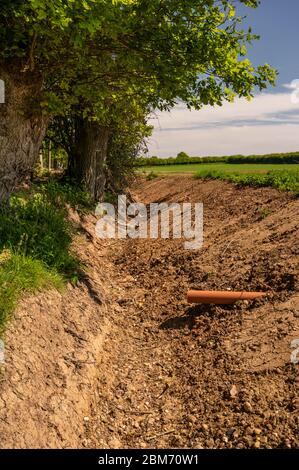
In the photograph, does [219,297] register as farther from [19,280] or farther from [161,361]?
[19,280]

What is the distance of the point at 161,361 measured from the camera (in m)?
5.74

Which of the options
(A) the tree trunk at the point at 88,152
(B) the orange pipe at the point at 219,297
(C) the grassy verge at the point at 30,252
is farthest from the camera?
(A) the tree trunk at the point at 88,152

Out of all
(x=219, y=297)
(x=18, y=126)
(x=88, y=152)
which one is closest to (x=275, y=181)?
(x=88, y=152)

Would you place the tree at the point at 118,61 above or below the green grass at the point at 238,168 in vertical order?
above

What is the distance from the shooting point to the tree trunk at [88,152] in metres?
14.1

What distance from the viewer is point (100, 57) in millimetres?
7766

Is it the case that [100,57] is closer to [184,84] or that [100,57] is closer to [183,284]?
[184,84]

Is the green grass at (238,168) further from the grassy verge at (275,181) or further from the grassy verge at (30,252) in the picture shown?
the grassy verge at (30,252)

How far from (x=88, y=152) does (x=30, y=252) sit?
8.26m

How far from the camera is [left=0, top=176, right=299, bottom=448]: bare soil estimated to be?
411cm

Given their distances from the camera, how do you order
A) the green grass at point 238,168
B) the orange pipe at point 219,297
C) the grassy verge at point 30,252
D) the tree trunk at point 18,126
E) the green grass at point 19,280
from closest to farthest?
the green grass at point 19,280
the grassy verge at point 30,252
the orange pipe at point 219,297
the tree trunk at point 18,126
the green grass at point 238,168

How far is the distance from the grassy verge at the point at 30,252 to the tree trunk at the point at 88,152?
4.00 meters

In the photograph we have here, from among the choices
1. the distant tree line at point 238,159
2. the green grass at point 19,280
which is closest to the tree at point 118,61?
the green grass at point 19,280

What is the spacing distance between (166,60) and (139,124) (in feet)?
30.6
